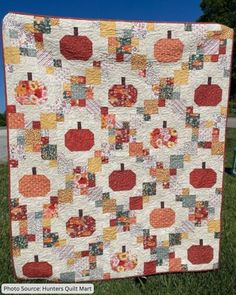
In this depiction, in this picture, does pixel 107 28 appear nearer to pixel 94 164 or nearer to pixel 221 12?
pixel 94 164

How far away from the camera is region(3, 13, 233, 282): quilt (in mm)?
2545

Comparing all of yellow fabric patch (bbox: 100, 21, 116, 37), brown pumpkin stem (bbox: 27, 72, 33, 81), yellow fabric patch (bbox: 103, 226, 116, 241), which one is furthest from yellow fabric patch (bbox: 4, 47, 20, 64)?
yellow fabric patch (bbox: 103, 226, 116, 241)

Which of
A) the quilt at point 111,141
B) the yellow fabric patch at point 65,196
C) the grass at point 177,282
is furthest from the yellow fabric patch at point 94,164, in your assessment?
the grass at point 177,282

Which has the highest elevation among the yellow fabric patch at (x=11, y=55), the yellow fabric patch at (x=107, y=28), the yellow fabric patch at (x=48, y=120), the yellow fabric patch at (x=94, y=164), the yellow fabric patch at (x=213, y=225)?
the yellow fabric patch at (x=107, y=28)

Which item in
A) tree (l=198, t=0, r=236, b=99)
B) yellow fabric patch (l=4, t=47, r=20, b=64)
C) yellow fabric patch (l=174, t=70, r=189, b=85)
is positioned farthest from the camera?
tree (l=198, t=0, r=236, b=99)

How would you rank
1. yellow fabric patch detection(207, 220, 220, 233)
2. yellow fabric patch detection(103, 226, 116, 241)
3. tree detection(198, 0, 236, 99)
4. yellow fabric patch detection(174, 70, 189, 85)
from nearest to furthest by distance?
yellow fabric patch detection(174, 70, 189, 85)
yellow fabric patch detection(103, 226, 116, 241)
yellow fabric patch detection(207, 220, 220, 233)
tree detection(198, 0, 236, 99)

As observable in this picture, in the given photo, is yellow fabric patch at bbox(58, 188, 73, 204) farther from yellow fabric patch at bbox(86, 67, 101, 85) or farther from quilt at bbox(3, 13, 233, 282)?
yellow fabric patch at bbox(86, 67, 101, 85)

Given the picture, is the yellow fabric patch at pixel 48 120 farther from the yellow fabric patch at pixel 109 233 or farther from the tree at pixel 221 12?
the tree at pixel 221 12

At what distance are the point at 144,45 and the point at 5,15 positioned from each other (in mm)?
958

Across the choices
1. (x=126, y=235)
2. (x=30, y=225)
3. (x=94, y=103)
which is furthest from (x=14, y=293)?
(x=94, y=103)

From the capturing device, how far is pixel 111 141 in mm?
2723

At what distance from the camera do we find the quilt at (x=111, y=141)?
2545 mm

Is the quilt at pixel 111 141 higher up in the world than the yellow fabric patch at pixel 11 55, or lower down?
lower down

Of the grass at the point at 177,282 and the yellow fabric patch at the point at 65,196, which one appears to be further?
the grass at the point at 177,282
